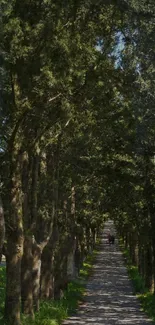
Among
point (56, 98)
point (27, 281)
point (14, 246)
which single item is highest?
point (56, 98)

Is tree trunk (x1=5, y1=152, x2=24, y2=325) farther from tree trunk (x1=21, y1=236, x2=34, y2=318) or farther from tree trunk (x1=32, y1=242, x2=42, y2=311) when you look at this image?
tree trunk (x1=32, y1=242, x2=42, y2=311)

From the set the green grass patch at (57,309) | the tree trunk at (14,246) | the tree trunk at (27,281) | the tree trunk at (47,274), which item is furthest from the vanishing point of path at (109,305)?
the tree trunk at (14,246)

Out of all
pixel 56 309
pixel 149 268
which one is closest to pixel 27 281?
pixel 56 309

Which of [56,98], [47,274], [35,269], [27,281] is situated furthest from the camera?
[47,274]

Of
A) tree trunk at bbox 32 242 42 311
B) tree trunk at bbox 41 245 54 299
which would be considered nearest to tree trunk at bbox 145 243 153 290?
tree trunk at bbox 41 245 54 299

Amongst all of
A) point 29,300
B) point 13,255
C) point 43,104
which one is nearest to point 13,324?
point 13,255

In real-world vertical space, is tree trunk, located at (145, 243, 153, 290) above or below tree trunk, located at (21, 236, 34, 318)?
above

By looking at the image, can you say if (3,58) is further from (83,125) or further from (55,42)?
(83,125)

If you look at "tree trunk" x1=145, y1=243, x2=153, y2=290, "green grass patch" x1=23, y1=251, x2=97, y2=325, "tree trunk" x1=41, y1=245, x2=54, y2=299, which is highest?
"tree trunk" x1=145, y1=243, x2=153, y2=290

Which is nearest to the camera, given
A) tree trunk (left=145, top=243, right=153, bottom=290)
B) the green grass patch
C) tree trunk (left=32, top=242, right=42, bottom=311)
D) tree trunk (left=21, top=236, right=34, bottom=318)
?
the green grass patch

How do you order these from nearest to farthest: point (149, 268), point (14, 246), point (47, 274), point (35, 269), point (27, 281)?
point (14, 246) → point (27, 281) → point (35, 269) → point (47, 274) → point (149, 268)

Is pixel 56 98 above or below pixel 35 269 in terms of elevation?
above

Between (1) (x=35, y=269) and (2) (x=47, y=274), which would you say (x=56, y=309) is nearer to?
(1) (x=35, y=269)

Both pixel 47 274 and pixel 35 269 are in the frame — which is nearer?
pixel 35 269
